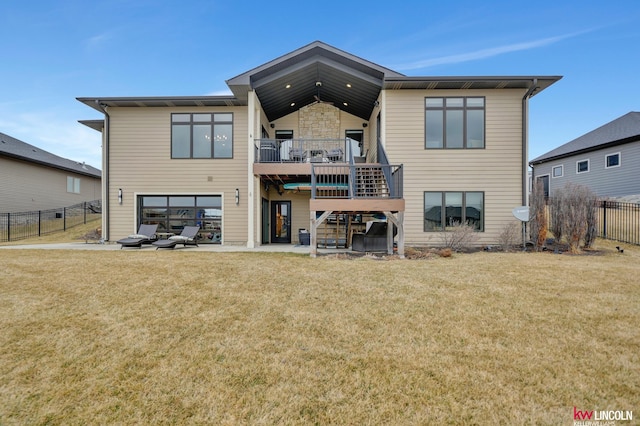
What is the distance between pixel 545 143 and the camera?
27531mm

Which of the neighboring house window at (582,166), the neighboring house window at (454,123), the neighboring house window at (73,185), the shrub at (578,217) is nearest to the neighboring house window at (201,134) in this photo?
the neighboring house window at (454,123)

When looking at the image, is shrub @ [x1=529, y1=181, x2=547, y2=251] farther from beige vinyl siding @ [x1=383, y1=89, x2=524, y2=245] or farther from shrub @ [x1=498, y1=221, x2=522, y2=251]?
beige vinyl siding @ [x1=383, y1=89, x2=524, y2=245]

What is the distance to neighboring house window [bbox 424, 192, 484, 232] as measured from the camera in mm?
11406

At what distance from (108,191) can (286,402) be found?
13107 mm

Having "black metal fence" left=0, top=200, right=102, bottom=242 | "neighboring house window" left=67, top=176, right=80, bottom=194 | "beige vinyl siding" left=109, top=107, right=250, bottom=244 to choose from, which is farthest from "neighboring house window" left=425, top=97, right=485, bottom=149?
"neighboring house window" left=67, top=176, right=80, bottom=194

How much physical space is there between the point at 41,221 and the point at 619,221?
28.1 meters

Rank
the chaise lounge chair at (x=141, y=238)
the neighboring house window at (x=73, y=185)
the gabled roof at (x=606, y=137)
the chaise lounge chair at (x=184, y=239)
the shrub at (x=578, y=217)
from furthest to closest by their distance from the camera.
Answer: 1. the neighboring house window at (x=73, y=185)
2. the gabled roof at (x=606, y=137)
3. the chaise lounge chair at (x=141, y=238)
4. the chaise lounge chair at (x=184, y=239)
5. the shrub at (x=578, y=217)

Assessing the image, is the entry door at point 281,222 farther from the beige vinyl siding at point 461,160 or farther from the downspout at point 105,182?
the downspout at point 105,182

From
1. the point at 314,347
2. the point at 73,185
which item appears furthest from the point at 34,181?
the point at 314,347

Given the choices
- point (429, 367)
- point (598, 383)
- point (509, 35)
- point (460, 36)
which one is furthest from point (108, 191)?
point (509, 35)

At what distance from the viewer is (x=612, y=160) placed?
680 inches

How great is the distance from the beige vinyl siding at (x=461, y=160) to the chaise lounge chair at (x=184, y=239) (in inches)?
311

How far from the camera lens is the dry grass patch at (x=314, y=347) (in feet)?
8.75

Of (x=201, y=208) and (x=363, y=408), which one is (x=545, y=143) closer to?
(x=201, y=208)
